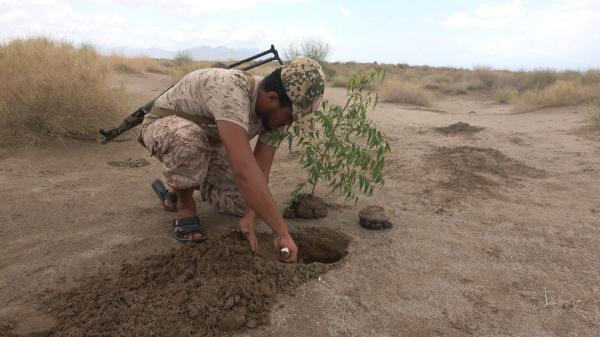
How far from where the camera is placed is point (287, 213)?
115 inches

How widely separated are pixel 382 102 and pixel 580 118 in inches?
181

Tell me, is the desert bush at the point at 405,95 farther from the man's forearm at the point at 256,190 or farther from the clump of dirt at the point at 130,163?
the man's forearm at the point at 256,190

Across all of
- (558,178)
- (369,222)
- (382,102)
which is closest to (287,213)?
(369,222)

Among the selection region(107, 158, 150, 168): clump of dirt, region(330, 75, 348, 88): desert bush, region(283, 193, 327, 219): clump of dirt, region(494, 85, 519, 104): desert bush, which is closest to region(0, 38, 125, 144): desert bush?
region(107, 158, 150, 168): clump of dirt

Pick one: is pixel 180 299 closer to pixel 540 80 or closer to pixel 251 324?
pixel 251 324

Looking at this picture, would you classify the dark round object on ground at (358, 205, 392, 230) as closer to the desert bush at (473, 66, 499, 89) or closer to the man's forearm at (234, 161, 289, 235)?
the man's forearm at (234, 161, 289, 235)

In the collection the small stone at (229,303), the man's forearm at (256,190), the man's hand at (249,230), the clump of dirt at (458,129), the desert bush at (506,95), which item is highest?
the desert bush at (506,95)

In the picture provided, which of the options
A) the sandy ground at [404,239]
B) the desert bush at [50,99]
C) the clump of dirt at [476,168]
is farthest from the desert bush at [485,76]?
the desert bush at [50,99]

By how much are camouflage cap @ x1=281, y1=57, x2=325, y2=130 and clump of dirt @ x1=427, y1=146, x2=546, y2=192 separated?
1.91m

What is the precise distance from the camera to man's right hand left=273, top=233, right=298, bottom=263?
2.13 m

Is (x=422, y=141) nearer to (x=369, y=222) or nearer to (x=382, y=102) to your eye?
(x=369, y=222)

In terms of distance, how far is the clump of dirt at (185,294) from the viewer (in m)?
1.78

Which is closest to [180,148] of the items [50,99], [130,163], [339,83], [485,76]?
[130,163]

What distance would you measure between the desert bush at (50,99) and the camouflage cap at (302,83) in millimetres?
3379
